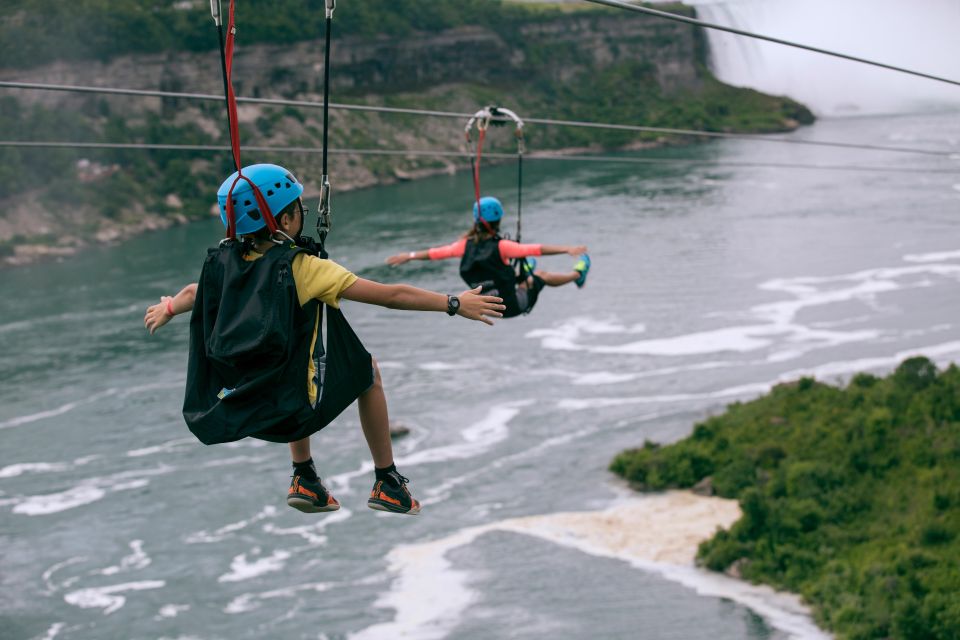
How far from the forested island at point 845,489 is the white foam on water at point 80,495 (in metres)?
10.6

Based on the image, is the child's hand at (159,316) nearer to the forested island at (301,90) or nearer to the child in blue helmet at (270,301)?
the child in blue helmet at (270,301)

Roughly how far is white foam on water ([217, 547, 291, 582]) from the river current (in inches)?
1.7

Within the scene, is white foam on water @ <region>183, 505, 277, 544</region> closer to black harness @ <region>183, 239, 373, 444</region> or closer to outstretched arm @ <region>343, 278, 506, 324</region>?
black harness @ <region>183, 239, 373, 444</region>

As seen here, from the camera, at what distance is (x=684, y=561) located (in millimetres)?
22234

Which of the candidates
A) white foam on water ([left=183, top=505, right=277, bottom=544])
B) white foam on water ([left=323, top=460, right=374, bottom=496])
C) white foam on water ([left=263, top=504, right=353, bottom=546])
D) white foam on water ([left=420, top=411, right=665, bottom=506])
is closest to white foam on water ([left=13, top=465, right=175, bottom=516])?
white foam on water ([left=183, top=505, right=277, bottom=544])

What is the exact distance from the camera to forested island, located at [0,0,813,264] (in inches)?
1984

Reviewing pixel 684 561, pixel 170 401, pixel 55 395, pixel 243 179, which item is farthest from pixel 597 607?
pixel 243 179

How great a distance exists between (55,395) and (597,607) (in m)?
15.8

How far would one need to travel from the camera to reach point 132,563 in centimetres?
2477

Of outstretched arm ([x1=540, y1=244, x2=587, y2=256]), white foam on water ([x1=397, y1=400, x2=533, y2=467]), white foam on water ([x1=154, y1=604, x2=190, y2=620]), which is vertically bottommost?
white foam on water ([x1=154, y1=604, x2=190, y2=620])

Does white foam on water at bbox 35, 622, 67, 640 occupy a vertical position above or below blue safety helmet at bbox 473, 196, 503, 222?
below

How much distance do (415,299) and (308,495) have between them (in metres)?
0.92

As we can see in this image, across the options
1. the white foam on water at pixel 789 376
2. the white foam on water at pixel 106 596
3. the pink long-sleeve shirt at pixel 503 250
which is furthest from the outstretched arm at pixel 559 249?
the white foam on water at pixel 789 376

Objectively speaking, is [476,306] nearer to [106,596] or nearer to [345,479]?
[106,596]
